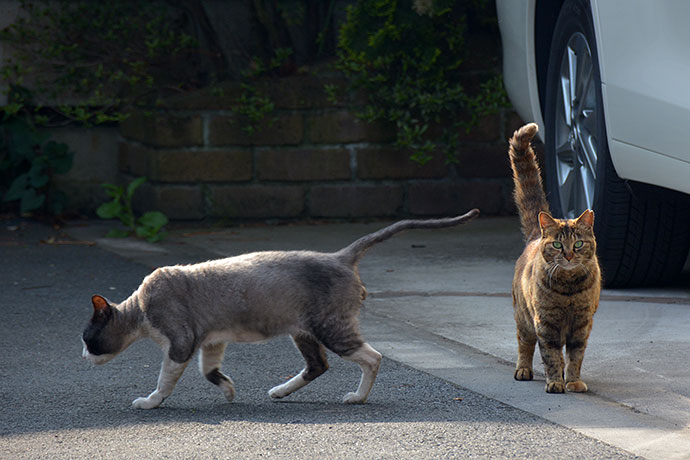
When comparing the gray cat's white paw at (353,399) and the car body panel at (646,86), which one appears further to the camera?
the car body panel at (646,86)

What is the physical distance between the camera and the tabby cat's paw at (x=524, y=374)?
3.44 meters

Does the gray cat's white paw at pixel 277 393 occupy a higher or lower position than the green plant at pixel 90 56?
lower

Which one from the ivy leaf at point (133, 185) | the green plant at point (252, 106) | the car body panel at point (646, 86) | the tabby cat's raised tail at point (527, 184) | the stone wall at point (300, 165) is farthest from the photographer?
the stone wall at point (300, 165)

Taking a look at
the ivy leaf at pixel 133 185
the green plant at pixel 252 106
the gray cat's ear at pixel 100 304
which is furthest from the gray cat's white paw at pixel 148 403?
the green plant at pixel 252 106

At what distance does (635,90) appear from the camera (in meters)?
3.93

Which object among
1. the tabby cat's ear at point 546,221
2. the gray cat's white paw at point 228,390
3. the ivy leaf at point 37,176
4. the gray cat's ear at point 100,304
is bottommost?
the gray cat's white paw at point 228,390

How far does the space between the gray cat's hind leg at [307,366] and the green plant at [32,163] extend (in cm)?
419

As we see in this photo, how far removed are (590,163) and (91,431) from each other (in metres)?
2.56

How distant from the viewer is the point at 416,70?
682cm

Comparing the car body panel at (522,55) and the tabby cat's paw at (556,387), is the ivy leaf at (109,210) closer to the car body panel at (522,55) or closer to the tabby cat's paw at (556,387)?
the car body panel at (522,55)

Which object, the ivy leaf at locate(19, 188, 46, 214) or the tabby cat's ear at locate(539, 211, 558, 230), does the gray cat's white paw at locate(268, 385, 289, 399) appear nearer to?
the tabby cat's ear at locate(539, 211, 558, 230)

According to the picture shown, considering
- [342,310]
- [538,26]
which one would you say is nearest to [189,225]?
[538,26]

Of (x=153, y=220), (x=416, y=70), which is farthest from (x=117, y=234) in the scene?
(x=416, y=70)

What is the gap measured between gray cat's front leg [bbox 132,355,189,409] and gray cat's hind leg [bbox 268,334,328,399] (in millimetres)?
333
